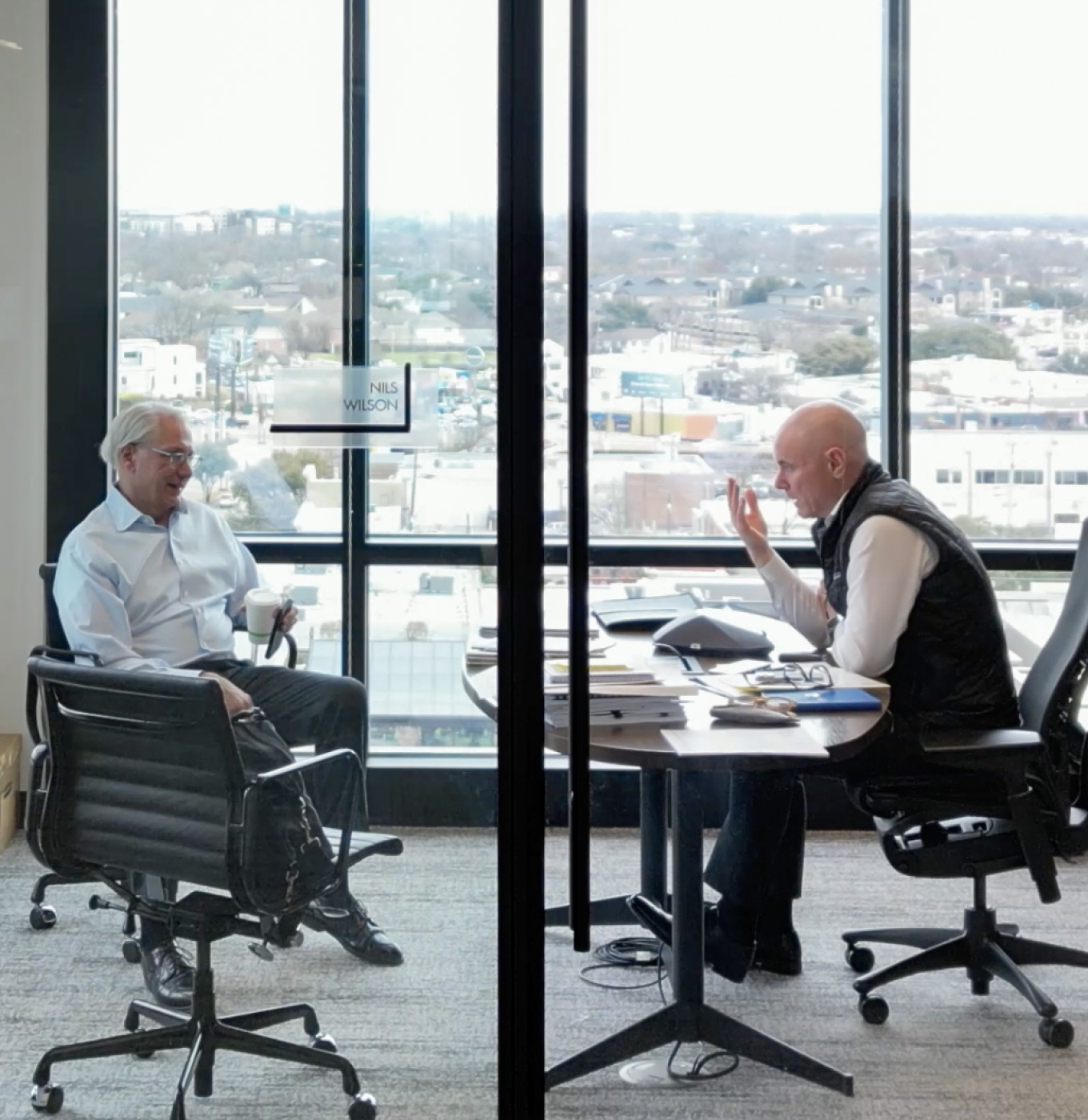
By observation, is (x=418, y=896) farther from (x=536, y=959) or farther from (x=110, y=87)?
(x=110, y=87)

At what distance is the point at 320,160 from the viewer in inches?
83.9

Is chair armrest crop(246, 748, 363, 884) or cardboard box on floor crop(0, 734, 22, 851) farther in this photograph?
chair armrest crop(246, 748, 363, 884)

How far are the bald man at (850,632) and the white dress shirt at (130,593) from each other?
930 millimetres

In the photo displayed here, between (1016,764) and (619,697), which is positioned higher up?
(619,697)

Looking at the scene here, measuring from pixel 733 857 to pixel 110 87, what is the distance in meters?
1.60

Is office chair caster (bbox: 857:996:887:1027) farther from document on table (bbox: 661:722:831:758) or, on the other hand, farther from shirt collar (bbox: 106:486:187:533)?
shirt collar (bbox: 106:486:187:533)

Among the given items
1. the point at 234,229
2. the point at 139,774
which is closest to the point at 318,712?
the point at 139,774

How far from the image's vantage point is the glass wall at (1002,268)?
7.63 feet

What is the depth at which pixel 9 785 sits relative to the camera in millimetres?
2092

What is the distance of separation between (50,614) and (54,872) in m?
0.42

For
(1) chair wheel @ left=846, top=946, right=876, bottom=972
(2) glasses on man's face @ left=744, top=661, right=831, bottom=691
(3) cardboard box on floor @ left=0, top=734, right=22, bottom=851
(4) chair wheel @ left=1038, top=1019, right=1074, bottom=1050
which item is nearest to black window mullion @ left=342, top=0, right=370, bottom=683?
(3) cardboard box on floor @ left=0, top=734, right=22, bottom=851

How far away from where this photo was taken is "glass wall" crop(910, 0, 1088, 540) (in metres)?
2.32

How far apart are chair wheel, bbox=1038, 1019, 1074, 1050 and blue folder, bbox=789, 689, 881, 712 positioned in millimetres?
625

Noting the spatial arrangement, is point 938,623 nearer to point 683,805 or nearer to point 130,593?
point 683,805
